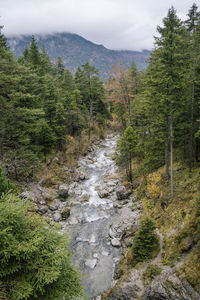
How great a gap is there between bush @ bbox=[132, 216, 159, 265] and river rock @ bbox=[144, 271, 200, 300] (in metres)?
2.23

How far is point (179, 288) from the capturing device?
322 inches

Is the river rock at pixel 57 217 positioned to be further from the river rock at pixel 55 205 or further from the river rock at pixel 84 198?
the river rock at pixel 84 198

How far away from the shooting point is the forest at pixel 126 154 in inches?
214

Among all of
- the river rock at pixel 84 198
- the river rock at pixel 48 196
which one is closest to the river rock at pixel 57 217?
the river rock at pixel 48 196

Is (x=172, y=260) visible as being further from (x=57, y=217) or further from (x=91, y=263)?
(x=57, y=217)

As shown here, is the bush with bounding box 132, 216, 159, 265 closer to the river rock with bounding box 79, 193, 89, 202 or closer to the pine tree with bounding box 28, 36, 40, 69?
the river rock with bounding box 79, 193, 89, 202

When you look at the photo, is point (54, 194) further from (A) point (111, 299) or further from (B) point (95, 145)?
(B) point (95, 145)

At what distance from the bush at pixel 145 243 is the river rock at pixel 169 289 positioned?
223 centimetres

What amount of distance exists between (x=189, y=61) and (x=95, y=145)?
91.4ft

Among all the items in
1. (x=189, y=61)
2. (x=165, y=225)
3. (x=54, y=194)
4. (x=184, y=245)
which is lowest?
(x=54, y=194)

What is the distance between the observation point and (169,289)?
838 centimetres

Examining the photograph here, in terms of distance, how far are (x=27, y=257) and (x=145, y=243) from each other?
8.68 metres

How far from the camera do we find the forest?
5.43m

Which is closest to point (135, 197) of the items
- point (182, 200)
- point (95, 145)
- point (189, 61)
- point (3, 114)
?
point (182, 200)
